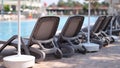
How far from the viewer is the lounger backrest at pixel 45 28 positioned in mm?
5121

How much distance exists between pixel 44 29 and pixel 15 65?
3.81ft

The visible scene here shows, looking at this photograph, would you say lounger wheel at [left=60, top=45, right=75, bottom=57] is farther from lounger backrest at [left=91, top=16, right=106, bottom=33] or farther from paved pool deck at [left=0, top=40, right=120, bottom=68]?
lounger backrest at [left=91, top=16, right=106, bottom=33]

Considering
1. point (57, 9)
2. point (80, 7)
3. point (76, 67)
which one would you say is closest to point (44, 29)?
point (76, 67)

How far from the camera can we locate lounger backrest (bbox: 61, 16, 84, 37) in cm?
597

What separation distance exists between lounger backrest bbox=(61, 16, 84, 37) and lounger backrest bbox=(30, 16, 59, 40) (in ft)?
1.67

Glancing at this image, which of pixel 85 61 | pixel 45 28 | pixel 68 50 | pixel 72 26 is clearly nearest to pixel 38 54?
pixel 45 28

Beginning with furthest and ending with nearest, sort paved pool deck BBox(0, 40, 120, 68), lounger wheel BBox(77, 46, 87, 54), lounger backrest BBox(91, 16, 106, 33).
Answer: lounger backrest BBox(91, 16, 106, 33) → lounger wheel BBox(77, 46, 87, 54) → paved pool deck BBox(0, 40, 120, 68)

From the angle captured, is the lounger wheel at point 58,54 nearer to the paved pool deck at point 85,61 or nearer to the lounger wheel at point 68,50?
the paved pool deck at point 85,61

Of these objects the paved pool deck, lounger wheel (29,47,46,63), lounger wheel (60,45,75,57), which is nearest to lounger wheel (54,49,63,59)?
the paved pool deck

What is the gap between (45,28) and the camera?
5.32 m

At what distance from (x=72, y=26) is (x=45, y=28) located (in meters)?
1.02

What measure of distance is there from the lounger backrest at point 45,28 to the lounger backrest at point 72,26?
509 mm

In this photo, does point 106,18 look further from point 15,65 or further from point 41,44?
point 15,65

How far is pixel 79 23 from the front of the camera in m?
6.39
